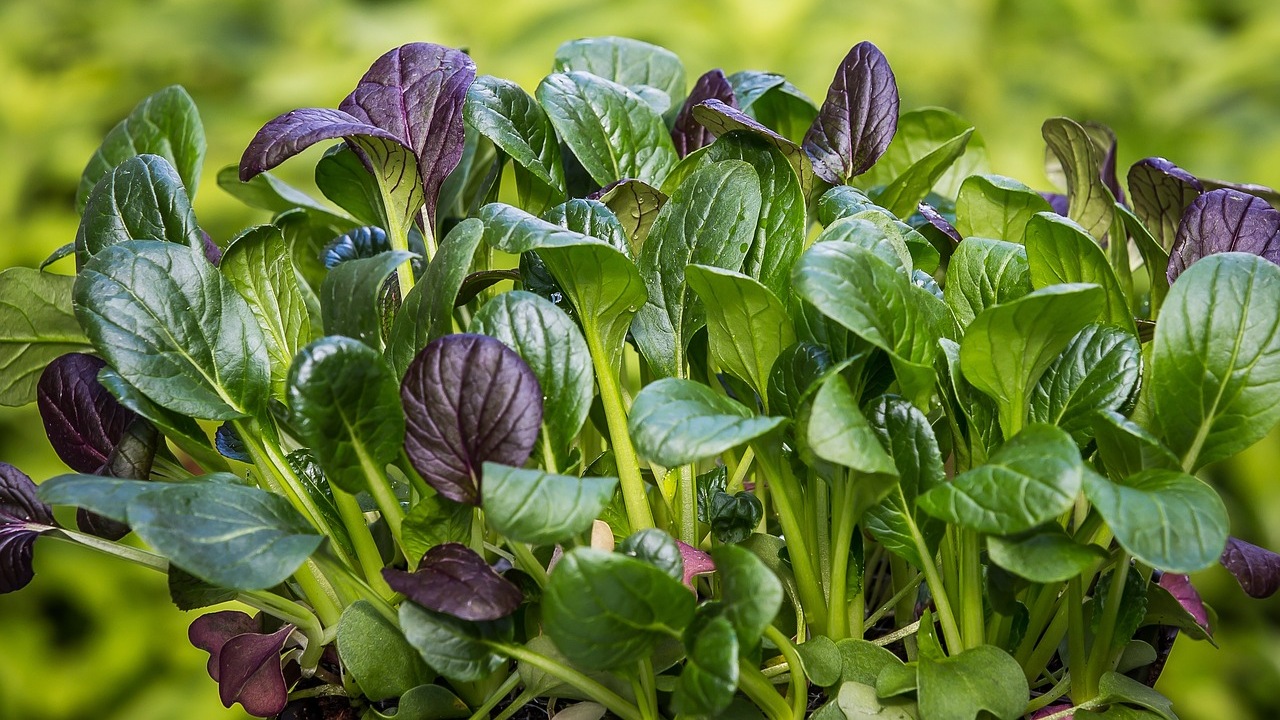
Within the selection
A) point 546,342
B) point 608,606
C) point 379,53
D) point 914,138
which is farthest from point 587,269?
point 379,53

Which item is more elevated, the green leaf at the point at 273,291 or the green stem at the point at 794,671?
the green leaf at the point at 273,291

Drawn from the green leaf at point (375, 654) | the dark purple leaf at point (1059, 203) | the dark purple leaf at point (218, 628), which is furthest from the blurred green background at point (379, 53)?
the green leaf at point (375, 654)

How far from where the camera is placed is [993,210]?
0.54 meters

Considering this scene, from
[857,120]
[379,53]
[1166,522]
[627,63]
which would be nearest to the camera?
[1166,522]

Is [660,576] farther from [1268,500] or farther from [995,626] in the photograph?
[1268,500]

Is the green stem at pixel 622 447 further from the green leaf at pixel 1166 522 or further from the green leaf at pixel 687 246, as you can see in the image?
the green leaf at pixel 1166 522

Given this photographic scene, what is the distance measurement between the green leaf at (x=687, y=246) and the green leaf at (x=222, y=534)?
0.57ft

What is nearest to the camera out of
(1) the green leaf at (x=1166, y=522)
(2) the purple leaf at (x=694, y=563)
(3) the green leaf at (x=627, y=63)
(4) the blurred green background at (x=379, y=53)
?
(1) the green leaf at (x=1166, y=522)

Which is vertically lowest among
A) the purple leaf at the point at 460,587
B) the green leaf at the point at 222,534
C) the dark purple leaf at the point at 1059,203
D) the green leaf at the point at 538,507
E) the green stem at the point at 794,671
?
the green stem at the point at 794,671

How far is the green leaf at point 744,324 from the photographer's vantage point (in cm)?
40

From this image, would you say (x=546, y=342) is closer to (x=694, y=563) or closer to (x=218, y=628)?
(x=694, y=563)

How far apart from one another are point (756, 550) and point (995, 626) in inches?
4.2

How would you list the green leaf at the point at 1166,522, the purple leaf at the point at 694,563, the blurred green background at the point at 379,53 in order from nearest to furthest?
the green leaf at the point at 1166,522, the purple leaf at the point at 694,563, the blurred green background at the point at 379,53

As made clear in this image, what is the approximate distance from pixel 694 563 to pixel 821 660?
6 cm
